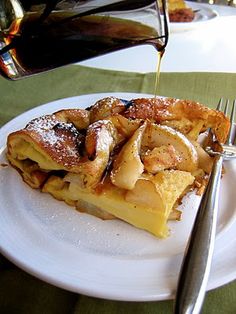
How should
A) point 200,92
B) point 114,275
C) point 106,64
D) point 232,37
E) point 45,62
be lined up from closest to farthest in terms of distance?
point 114,275, point 45,62, point 200,92, point 106,64, point 232,37

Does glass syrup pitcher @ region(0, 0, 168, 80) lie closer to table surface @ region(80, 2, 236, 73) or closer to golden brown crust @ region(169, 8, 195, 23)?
table surface @ region(80, 2, 236, 73)

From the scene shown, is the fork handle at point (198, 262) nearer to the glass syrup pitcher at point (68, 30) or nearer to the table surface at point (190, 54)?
the glass syrup pitcher at point (68, 30)

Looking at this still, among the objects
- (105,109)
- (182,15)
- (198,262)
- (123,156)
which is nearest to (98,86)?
(105,109)

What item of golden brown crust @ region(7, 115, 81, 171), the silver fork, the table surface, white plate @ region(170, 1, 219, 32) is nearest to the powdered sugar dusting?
golden brown crust @ region(7, 115, 81, 171)

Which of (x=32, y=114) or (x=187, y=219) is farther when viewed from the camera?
(x=32, y=114)

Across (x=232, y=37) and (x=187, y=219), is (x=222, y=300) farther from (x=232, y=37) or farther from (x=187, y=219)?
(x=232, y=37)

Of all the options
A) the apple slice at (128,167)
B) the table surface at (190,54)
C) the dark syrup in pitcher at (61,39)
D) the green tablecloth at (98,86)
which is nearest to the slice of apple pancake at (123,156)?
the apple slice at (128,167)

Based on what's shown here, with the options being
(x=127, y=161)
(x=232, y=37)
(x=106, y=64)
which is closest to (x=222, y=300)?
(x=127, y=161)
